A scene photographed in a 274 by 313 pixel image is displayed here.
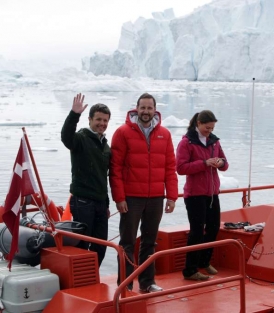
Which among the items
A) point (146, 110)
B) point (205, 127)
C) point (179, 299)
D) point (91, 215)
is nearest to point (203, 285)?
point (179, 299)

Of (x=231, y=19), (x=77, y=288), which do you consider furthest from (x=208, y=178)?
(x=231, y=19)

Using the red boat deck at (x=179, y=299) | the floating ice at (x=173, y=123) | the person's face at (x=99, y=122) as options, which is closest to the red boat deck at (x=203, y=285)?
the red boat deck at (x=179, y=299)

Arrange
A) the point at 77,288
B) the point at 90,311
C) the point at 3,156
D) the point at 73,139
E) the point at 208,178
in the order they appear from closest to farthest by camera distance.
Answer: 1. the point at 90,311
2. the point at 77,288
3. the point at 73,139
4. the point at 208,178
5. the point at 3,156

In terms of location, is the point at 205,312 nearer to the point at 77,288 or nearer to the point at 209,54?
the point at 77,288

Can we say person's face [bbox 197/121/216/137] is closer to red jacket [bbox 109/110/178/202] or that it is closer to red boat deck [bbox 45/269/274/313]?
red jacket [bbox 109/110/178/202]

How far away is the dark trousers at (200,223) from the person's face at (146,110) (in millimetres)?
817

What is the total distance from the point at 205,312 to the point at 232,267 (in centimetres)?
116

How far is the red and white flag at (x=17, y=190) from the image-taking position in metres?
3.89

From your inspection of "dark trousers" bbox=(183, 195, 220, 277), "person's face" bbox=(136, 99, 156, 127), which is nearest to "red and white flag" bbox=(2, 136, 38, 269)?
"person's face" bbox=(136, 99, 156, 127)

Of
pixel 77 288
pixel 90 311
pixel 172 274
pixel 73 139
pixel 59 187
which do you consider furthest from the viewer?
pixel 59 187

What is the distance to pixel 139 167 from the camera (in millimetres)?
4289

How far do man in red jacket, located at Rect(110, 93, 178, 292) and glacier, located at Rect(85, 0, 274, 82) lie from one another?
49461 mm

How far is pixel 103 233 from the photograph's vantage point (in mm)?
4352

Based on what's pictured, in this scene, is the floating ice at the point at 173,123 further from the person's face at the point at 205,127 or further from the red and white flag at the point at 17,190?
the red and white flag at the point at 17,190
